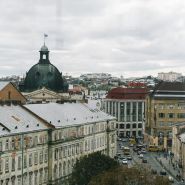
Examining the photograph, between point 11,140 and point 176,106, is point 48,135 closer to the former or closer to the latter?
point 11,140

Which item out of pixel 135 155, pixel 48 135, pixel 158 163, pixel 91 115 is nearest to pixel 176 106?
pixel 135 155

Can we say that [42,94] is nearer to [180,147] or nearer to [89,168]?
[180,147]

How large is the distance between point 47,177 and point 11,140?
1100cm

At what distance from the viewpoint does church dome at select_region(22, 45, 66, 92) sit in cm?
16250

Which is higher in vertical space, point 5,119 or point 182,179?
point 5,119

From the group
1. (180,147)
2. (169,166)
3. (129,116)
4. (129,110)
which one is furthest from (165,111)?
(180,147)

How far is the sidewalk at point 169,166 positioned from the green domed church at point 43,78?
124ft

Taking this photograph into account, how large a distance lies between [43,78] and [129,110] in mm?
37447

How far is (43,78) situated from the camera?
16275cm

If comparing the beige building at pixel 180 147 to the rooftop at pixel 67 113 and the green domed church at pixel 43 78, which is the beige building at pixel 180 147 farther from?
the green domed church at pixel 43 78

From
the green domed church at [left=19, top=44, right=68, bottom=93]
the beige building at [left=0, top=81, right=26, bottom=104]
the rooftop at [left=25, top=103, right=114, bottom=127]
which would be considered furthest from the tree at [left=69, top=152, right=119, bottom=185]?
the green domed church at [left=19, top=44, right=68, bottom=93]

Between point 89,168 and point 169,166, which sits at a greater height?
point 89,168

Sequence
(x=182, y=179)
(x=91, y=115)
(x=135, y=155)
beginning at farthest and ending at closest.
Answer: (x=135, y=155) < (x=91, y=115) < (x=182, y=179)

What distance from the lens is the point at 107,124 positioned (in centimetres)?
11650
